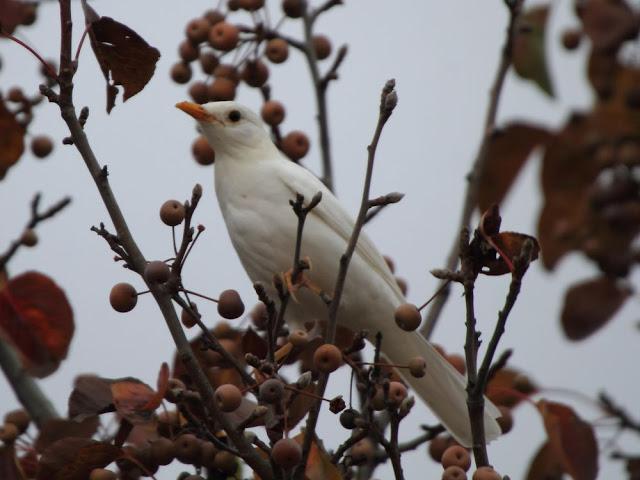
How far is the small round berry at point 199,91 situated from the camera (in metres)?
4.34

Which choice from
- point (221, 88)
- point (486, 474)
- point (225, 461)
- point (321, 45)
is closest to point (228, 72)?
point (221, 88)

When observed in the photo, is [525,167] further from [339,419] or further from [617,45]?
[339,419]

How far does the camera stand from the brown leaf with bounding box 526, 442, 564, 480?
9.91 ft

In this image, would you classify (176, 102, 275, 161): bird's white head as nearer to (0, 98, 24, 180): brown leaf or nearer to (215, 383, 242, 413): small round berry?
(0, 98, 24, 180): brown leaf

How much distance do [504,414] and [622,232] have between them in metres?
0.77

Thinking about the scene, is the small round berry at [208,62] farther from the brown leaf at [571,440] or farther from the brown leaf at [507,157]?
the brown leaf at [571,440]

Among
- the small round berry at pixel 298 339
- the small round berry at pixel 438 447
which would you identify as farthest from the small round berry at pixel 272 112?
the small round berry at pixel 298 339

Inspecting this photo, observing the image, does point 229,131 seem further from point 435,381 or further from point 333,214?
point 435,381

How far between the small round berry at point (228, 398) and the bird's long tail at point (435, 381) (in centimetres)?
162

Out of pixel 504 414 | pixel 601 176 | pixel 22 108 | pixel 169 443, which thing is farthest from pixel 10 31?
pixel 504 414

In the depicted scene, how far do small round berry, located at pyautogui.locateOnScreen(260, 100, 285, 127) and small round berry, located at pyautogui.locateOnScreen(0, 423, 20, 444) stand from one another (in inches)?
64.4

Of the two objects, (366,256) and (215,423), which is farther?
(366,256)

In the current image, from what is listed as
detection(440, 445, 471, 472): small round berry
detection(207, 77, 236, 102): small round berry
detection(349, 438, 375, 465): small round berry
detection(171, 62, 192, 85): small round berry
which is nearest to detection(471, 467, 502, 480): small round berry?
detection(440, 445, 471, 472): small round berry

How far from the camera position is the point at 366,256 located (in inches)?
170
